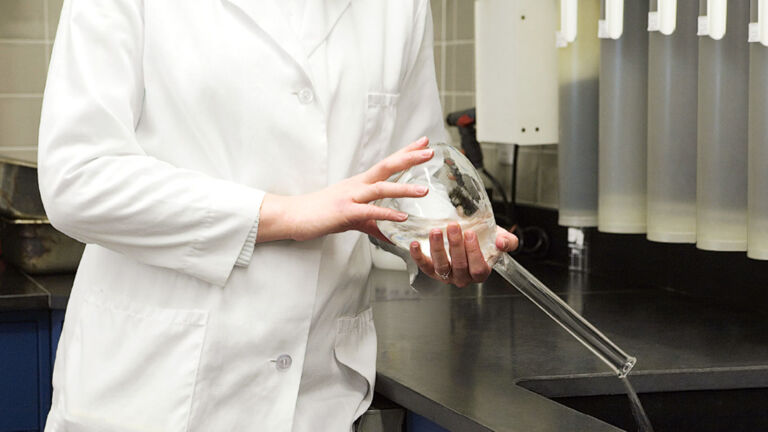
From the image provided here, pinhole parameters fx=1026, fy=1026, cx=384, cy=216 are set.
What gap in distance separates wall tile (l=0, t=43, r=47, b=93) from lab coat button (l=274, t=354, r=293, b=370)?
1754 millimetres

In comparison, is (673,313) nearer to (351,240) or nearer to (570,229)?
(570,229)

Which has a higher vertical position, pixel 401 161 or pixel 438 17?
pixel 438 17

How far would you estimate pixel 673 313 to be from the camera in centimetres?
165

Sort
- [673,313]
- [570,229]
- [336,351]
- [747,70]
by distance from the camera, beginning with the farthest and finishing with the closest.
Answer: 1. [570,229]
2. [673,313]
3. [747,70]
4. [336,351]

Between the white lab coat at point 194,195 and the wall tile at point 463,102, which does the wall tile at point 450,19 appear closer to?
the wall tile at point 463,102

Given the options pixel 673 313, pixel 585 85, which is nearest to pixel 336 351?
pixel 673 313

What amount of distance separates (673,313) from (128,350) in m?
0.94

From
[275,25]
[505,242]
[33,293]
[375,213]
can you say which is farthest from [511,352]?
[33,293]

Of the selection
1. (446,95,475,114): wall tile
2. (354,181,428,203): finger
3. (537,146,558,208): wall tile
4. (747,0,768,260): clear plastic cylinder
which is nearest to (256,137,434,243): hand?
(354,181,428,203): finger

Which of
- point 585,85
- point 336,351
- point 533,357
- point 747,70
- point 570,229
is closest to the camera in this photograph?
point 336,351

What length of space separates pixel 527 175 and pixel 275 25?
4.59 feet

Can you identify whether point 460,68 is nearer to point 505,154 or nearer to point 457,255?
point 505,154

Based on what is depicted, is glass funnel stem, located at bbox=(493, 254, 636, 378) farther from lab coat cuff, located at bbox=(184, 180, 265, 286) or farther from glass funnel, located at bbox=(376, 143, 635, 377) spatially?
lab coat cuff, located at bbox=(184, 180, 265, 286)

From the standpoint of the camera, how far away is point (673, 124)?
1.59 m
